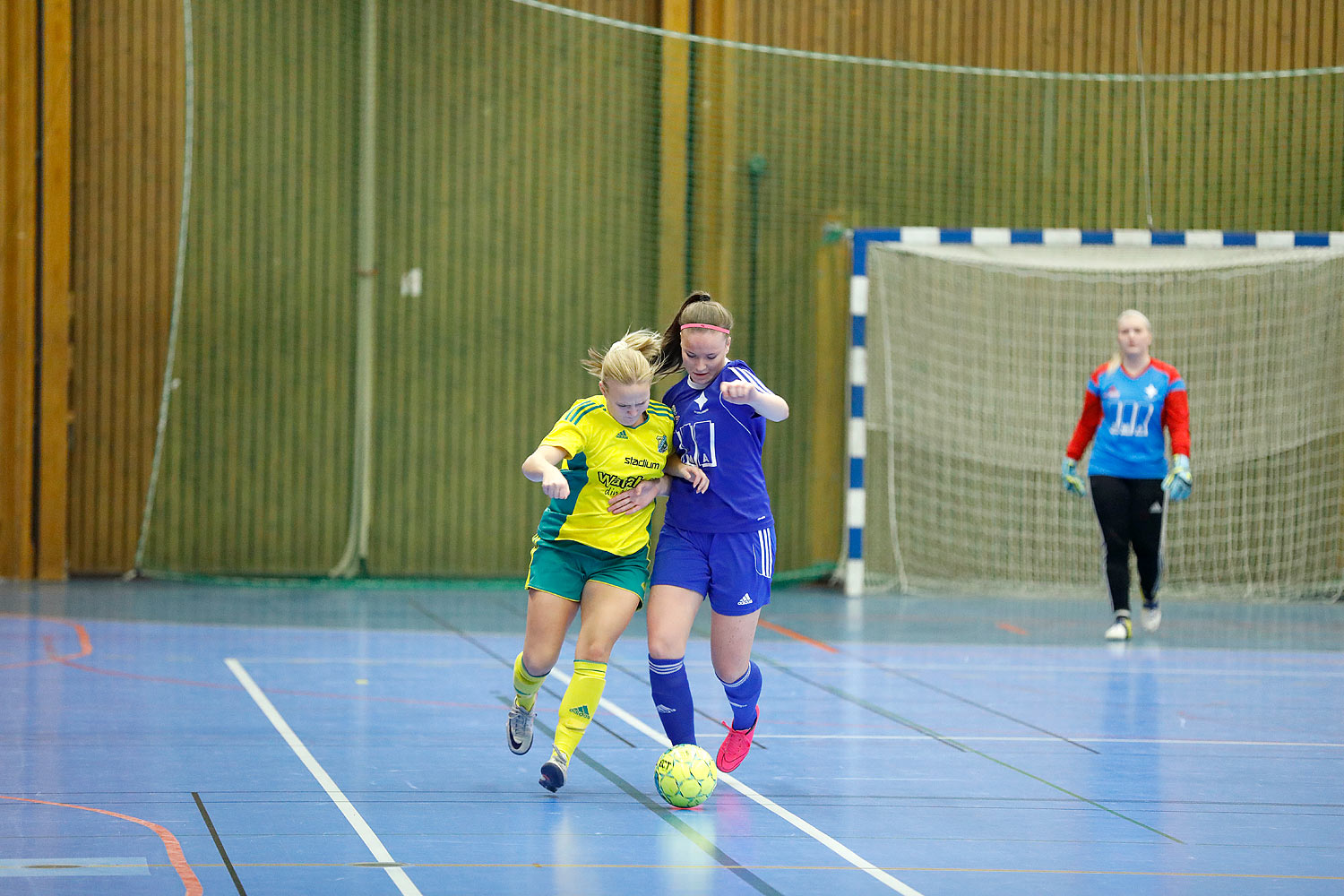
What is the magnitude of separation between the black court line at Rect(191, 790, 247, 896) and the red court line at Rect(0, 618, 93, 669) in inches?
127

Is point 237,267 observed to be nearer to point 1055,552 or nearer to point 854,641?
point 854,641

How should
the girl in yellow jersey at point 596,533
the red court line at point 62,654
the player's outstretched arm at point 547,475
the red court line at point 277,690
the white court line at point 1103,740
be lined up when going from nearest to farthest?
the player's outstretched arm at point 547,475 < the girl in yellow jersey at point 596,533 < the white court line at point 1103,740 < the red court line at point 277,690 < the red court line at point 62,654

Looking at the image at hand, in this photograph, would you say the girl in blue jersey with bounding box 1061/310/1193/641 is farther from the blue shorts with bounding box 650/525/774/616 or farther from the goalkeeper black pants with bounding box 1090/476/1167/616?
the blue shorts with bounding box 650/525/774/616

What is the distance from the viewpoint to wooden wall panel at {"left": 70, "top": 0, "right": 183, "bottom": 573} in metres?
11.8

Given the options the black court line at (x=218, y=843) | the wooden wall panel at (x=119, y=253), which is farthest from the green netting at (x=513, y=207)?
the black court line at (x=218, y=843)

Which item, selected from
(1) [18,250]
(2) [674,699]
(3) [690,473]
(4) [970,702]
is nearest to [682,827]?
(2) [674,699]

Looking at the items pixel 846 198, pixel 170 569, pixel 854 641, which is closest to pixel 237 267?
pixel 170 569

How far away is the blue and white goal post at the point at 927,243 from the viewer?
11.5 meters

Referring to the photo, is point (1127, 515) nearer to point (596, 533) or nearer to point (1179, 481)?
point (1179, 481)

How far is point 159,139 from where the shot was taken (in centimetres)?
1188

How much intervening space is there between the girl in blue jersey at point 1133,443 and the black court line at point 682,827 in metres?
4.77

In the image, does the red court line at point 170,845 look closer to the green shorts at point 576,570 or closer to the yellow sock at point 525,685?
the yellow sock at point 525,685

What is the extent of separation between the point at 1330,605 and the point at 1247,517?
36.9 inches

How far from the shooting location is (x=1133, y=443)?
9.41m
